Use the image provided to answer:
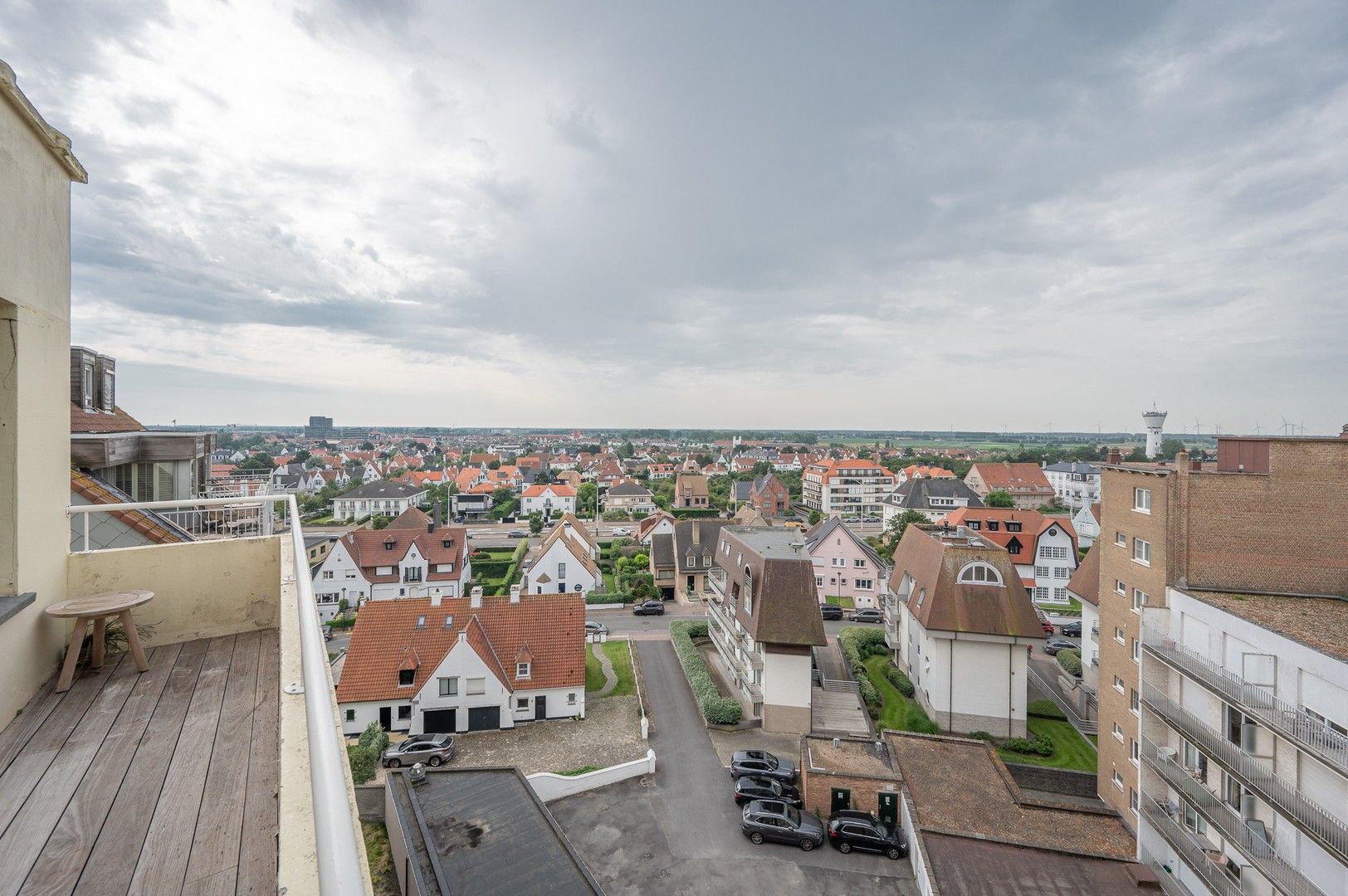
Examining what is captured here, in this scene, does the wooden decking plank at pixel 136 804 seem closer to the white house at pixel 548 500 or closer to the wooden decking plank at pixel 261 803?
the wooden decking plank at pixel 261 803

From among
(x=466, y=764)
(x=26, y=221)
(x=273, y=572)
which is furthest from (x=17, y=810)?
(x=466, y=764)

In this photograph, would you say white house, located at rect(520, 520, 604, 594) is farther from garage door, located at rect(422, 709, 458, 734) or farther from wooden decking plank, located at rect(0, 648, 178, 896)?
wooden decking plank, located at rect(0, 648, 178, 896)

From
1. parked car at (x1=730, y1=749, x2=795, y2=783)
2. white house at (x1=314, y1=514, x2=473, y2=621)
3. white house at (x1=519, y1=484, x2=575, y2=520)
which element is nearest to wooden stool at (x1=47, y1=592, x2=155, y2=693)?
parked car at (x1=730, y1=749, x2=795, y2=783)

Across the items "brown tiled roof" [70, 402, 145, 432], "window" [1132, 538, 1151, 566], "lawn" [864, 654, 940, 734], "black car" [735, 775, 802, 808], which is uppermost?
"brown tiled roof" [70, 402, 145, 432]

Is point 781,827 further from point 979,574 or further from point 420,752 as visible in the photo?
point 979,574

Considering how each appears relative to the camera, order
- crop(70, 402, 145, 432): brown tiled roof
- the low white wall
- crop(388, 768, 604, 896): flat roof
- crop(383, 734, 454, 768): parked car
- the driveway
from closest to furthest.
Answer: crop(70, 402, 145, 432): brown tiled roof → crop(388, 768, 604, 896): flat roof → the driveway → the low white wall → crop(383, 734, 454, 768): parked car

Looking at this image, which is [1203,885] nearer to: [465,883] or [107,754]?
[465,883]

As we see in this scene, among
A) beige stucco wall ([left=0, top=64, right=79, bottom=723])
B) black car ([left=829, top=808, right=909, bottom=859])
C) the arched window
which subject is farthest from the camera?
the arched window
